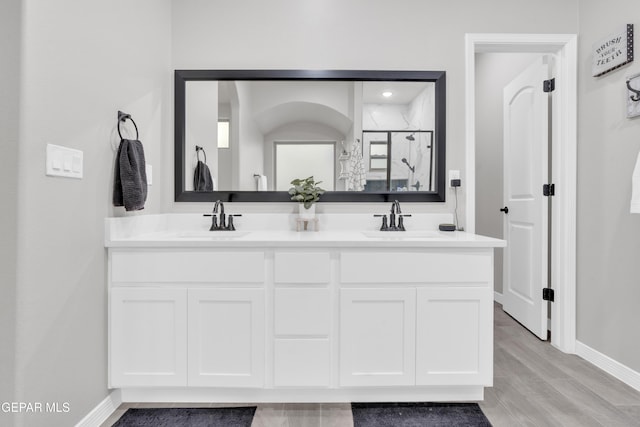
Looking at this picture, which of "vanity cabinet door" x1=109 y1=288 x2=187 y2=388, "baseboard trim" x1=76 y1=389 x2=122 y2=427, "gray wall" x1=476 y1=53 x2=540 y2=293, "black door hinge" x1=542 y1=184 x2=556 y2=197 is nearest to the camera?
"baseboard trim" x1=76 y1=389 x2=122 y2=427

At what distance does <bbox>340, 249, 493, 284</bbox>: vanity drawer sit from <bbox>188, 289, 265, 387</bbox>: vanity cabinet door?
1.47 ft

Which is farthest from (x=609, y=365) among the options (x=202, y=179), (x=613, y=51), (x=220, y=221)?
(x=202, y=179)

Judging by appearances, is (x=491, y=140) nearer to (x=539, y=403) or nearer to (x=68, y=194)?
(x=539, y=403)

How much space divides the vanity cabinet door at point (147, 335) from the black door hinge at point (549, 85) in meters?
2.62

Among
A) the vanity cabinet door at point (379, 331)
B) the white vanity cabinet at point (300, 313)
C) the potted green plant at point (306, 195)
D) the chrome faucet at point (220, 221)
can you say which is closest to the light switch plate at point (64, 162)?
the white vanity cabinet at point (300, 313)

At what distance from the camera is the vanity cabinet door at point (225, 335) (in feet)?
5.05

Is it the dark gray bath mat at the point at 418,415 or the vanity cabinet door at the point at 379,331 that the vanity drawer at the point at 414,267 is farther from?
the dark gray bath mat at the point at 418,415

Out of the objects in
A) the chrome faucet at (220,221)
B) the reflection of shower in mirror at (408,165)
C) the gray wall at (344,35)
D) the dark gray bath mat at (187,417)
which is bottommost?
the dark gray bath mat at (187,417)

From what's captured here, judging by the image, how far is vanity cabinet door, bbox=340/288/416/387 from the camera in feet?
5.11

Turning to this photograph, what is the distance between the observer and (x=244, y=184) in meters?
2.14

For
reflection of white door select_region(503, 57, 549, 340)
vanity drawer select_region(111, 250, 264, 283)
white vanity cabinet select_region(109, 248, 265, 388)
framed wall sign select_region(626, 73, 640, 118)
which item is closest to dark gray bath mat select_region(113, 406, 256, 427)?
white vanity cabinet select_region(109, 248, 265, 388)

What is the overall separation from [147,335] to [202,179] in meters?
0.98

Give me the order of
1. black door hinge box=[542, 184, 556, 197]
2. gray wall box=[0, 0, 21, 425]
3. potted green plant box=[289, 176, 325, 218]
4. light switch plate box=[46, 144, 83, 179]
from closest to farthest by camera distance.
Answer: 1. gray wall box=[0, 0, 21, 425]
2. light switch plate box=[46, 144, 83, 179]
3. potted green plant box=[289, 176, 325, 218]
4. black door hinge box=[542, 184, 556, 197]

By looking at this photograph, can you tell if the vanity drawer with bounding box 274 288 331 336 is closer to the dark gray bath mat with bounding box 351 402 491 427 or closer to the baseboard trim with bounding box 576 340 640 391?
the dark gray bath mat with bounding box 351 402 491 427
